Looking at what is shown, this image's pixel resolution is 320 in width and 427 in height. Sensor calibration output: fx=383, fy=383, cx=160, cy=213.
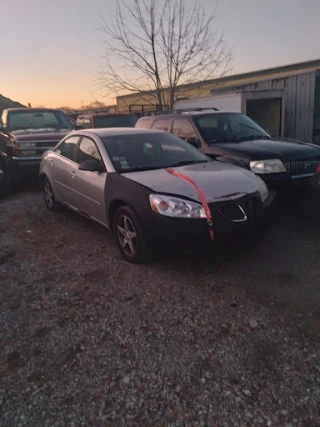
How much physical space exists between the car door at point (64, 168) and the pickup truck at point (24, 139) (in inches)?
82.9

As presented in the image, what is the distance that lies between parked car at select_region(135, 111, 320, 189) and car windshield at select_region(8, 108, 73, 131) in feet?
11.0

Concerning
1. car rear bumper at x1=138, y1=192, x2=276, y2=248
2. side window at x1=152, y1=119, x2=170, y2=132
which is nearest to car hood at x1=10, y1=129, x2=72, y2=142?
side window at x1=152, y1=119, x2=170, y2=132

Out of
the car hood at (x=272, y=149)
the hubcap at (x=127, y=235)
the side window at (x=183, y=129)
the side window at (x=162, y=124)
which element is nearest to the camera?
the hubcap at (x=127, y=235)

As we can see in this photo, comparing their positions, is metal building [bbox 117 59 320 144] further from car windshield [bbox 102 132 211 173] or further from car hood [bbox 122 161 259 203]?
car hood [bbox 122 161 259 203]

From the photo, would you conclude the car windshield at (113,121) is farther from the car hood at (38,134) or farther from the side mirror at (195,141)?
the side mirror at (195,141)

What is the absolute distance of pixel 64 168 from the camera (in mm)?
5801

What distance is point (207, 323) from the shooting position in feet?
10.3

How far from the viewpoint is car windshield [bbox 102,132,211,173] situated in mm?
4754

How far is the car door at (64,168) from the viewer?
561 centimetres

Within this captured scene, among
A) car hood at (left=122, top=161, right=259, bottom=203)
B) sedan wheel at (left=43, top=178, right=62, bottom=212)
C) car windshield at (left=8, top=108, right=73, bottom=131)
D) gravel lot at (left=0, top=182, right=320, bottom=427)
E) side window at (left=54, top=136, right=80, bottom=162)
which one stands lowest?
gravel lot at (left=0, top=182, right=320, bottom=427)

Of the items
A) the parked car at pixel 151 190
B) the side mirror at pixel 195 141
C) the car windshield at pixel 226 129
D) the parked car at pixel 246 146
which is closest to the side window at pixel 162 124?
the parked car at pixel 246 146

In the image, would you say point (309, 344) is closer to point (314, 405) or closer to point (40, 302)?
point (314, 405)

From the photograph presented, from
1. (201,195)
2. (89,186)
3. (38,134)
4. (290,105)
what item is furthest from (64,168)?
(290,105)

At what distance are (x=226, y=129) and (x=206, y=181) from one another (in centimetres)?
314
